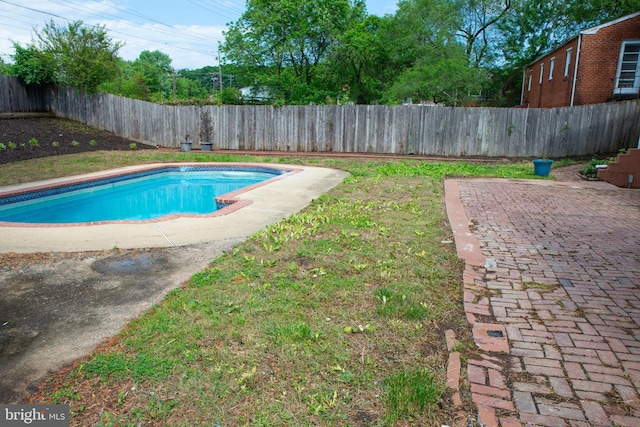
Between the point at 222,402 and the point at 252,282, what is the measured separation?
1506mm

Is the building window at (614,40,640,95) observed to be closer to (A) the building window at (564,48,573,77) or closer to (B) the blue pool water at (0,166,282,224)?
(A) the building window at (564,48,573,77)

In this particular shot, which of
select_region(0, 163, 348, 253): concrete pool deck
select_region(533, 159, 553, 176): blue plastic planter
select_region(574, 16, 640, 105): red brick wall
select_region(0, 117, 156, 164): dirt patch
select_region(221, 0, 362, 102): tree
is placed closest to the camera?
select_region(0, 163, 348, 253): concrete pool deck

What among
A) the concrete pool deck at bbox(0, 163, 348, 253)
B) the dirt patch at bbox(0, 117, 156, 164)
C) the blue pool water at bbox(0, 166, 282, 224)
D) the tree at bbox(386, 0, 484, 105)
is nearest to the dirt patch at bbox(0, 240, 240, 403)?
the concrete pool deck at bbox(0, 163, 348, 253)

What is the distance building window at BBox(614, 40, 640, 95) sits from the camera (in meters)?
16.5

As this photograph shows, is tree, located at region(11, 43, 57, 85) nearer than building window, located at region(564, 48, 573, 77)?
Yes

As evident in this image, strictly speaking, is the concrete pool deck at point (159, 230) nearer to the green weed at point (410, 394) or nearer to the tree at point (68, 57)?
the green weed at point (410, 394)

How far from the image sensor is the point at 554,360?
2436 mm

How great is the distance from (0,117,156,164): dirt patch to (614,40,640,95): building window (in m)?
19.1

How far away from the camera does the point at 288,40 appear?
80.8ft

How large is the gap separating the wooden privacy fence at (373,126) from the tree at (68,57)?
681 millimetres

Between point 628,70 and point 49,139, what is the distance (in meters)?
22.2

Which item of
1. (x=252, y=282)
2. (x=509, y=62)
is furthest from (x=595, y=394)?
(x=509, y=62)

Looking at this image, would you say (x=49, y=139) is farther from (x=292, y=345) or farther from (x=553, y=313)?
(x=553, y=313)

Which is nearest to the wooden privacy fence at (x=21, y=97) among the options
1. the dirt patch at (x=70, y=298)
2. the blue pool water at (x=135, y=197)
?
the blue pool water at (x=135, y=197)
